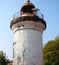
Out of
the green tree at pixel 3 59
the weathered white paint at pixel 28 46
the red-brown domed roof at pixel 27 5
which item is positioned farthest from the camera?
the green tree at pixel 3 59

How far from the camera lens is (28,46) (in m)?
13.5

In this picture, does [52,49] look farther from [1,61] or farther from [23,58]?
[23,58]

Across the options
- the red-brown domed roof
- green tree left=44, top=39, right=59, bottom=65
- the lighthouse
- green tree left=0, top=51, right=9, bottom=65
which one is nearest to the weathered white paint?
the lighthouse

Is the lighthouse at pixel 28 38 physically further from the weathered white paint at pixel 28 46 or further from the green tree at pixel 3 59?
the green tree at pixel 3 59

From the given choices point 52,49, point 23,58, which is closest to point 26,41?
point 23,58

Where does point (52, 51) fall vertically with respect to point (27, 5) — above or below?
below

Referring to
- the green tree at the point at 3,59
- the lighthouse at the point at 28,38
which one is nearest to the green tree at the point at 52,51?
the green tree at the point at 3,59

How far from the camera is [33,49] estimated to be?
44.0ft

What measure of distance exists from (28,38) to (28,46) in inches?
23.6

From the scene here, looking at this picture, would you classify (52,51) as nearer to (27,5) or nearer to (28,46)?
(27,5)

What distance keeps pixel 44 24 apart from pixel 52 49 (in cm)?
2065

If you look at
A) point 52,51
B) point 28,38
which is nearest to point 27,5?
point 28,38

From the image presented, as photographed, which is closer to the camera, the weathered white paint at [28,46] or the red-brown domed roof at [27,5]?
the weathered white paint at [28,46]

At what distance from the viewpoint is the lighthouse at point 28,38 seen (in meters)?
13.4
